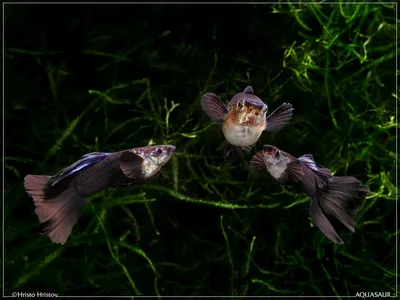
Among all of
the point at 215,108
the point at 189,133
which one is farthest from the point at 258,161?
the point at 189,133

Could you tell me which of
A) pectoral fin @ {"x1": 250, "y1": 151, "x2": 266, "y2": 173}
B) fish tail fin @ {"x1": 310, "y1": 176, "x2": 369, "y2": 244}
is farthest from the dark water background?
pectoral fin @ {"x1": 250, "y1": 151, "x2": 266, "y2": 173}

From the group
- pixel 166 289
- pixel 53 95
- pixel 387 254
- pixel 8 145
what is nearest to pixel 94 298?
pixel 166 289

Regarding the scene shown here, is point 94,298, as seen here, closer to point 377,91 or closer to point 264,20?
point 264,20

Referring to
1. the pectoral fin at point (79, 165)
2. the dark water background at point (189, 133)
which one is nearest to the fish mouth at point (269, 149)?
the pectoral fin at point (79, 165)

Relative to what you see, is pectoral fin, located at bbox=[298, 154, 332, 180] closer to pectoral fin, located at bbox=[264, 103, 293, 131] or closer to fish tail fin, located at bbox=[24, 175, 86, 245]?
pectoral fin, located at bbox=[264, 103, 293, 131]

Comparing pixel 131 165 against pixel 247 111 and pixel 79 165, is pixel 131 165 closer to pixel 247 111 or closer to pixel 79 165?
pixel 79 165

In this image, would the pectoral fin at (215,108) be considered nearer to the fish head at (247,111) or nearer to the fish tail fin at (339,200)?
the fish head at (247,111)
